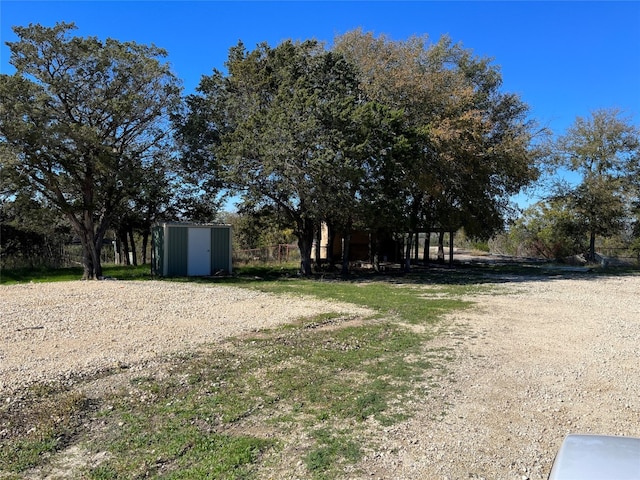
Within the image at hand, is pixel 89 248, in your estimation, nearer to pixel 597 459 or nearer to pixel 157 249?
pixel 157 249

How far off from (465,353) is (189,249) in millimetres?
Answer: 13172

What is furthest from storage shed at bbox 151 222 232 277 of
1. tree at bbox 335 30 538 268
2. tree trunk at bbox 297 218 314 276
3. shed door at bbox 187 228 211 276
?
tree at bbox 335 30 538 268

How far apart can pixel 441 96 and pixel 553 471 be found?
17.8 m

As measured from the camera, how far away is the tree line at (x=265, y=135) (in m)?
14.5

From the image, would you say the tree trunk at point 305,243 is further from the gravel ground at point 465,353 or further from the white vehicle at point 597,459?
the white vehicle at point 597,459

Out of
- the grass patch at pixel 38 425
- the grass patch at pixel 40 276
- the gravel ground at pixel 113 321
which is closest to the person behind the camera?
the grass patch at pixel 38 425

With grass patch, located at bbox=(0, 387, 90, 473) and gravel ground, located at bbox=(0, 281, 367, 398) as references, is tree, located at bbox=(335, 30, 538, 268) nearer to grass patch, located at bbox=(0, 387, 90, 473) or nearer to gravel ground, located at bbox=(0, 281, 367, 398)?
gravel ground, located at bbox=(0, 281, 367, 398)

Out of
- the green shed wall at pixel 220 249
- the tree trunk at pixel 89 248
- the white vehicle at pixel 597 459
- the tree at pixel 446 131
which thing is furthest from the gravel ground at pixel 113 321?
the tree at pixel 446 131

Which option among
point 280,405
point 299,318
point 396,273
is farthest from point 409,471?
point 396,273

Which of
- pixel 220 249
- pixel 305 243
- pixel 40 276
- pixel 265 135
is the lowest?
pixel 40 276

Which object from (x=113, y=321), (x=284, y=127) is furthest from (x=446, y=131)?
(x=113, y=321)

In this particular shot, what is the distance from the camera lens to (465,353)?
21.8 ft

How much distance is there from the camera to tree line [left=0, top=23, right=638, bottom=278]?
1447 centimetres

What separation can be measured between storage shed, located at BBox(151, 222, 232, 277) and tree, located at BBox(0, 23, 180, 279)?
2.04m
